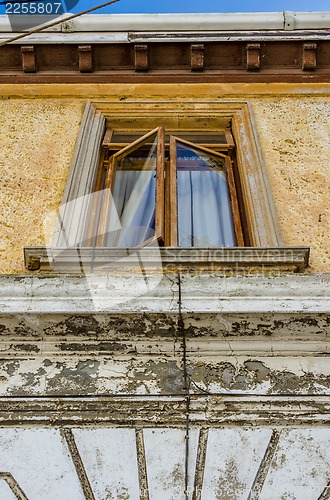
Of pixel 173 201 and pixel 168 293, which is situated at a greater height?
pixel 173 201

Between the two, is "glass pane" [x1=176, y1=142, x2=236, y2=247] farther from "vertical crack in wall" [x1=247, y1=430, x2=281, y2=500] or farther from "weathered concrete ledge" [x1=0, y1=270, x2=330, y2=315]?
"vertical crack in wall" [x1=247, y1=430, x2=281, y2=500]

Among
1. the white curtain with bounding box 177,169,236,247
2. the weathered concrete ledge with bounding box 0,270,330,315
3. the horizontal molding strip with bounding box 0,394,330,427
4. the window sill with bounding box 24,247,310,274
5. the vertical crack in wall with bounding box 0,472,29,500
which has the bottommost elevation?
the vertical crack in wall with bounding box 0,472,29,500

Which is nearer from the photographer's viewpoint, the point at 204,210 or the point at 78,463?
the point at 78,463

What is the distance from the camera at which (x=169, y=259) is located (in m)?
3.26

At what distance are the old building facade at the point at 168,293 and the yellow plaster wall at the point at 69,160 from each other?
0.02 m

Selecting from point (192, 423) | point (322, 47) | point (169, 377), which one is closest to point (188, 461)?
point (192, 423)

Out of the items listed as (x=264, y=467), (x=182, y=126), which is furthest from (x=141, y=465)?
(x=182, y=126)

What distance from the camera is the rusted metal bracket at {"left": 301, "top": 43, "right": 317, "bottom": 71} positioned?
17.8ft

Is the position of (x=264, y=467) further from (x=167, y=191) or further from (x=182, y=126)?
(x=182, y=126)

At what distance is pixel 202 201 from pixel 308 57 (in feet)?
7.67

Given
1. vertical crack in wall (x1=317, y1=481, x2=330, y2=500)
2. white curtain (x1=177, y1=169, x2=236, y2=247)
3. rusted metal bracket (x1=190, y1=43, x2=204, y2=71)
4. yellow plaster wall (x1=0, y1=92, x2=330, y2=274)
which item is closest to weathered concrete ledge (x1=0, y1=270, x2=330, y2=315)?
yellow plaster wall (x1=0, y1=92, x2=330, y2=274)

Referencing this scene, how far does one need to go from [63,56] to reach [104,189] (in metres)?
2.06

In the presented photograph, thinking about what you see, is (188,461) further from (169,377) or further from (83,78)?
(83,78)

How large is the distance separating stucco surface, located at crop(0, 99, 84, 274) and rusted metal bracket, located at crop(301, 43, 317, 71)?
2396 mm
